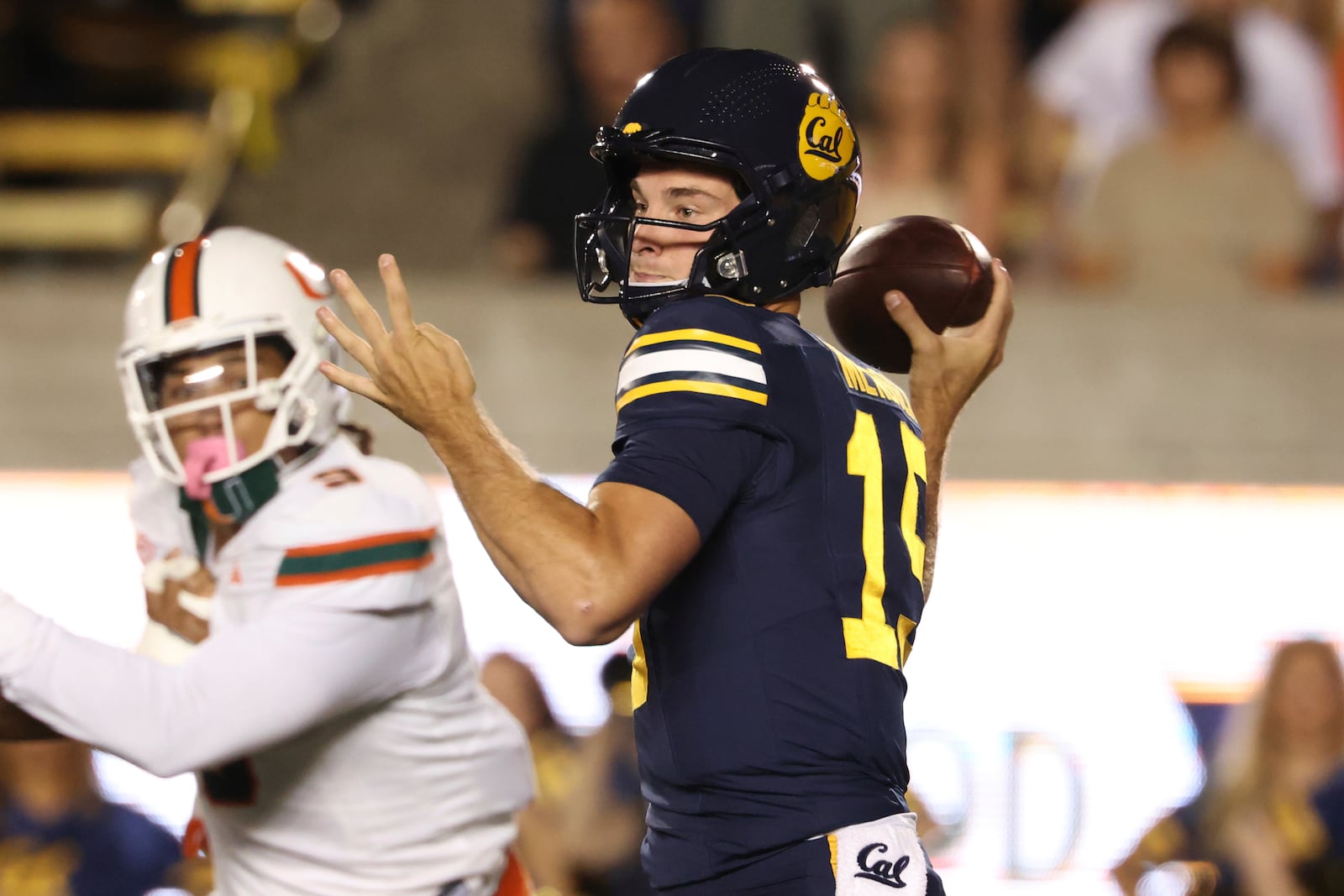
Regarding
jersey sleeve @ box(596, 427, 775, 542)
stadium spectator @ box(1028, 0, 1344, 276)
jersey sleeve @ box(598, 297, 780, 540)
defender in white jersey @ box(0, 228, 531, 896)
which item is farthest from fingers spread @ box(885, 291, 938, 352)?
stadium spectator @ box(1028, 0, 1344, 276)

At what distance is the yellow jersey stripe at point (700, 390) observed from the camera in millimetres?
2018

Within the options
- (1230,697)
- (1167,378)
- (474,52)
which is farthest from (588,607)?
(474,52)

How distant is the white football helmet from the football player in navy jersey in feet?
1.98

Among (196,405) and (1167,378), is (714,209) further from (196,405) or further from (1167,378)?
(1167,378)

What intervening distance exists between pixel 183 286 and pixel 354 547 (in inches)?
22.6

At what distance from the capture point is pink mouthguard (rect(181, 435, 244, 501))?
8.74 ft

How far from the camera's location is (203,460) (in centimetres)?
267

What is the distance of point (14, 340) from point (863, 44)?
10.4ft

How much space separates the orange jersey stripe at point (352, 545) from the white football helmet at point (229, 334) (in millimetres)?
248

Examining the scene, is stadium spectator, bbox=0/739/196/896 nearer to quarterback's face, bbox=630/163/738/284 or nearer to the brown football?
the brown football

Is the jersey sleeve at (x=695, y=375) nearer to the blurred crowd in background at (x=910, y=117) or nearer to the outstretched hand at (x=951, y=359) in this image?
the outstretched hand at (x=951, y=359)

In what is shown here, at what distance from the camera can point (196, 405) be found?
2.67m

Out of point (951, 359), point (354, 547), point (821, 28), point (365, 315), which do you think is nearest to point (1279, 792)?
point (951, 359)

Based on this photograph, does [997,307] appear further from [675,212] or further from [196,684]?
[196,684]
